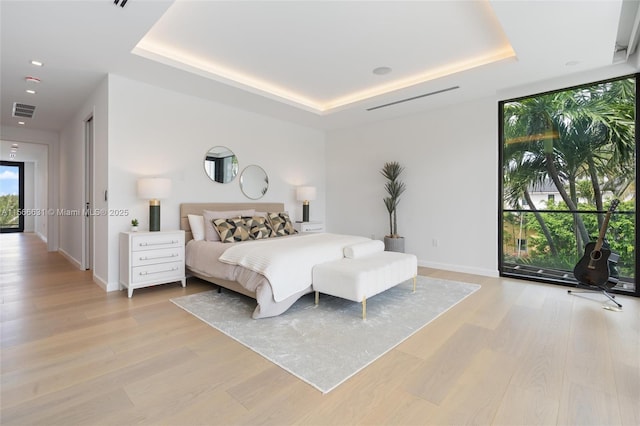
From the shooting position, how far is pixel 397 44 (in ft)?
11.1

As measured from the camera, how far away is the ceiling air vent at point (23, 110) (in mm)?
4922

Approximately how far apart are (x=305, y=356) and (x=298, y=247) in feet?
4.51

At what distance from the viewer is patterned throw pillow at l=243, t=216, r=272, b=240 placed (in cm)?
436

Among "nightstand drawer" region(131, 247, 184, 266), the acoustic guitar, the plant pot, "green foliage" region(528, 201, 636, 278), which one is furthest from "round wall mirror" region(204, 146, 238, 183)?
the acoustic guitar

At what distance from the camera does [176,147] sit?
4379 mm

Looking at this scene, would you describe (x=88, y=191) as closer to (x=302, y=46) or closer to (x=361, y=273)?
(x=302, y=46)

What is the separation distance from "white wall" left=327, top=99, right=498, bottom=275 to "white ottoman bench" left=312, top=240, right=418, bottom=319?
160 centimetres

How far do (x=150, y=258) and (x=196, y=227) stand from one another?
76 centimetres

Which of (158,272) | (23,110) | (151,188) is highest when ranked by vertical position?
(23,110)

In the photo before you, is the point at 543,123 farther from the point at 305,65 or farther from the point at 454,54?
the point at 305,65

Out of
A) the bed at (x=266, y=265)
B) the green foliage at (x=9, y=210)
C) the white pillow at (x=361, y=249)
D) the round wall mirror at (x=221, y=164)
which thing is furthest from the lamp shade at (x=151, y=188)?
the green foliage at (x=9, y=210)

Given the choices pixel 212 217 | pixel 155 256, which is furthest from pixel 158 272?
pixel 212 217

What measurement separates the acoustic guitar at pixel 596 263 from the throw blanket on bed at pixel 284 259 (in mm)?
2796

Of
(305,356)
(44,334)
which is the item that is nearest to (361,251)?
(305,356)
